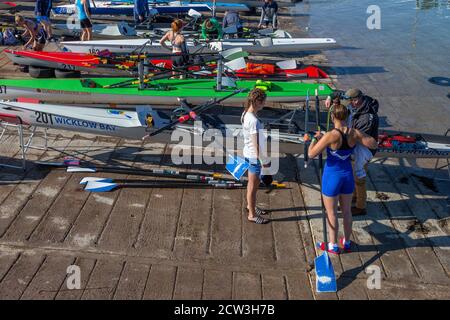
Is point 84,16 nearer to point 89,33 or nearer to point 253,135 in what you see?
point 89,33

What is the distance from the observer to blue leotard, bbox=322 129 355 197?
204 inches

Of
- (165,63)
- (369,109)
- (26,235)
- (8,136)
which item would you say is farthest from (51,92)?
(369,109)

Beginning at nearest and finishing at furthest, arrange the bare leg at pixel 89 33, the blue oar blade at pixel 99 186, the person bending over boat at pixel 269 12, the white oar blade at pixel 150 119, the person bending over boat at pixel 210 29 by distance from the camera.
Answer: the blue oar blade at pixel 99 186, the white oar blade at pixel 150 119, the person bending over boat at pixel 210 29, the bare leg at pixel 89 33, the person bending over boat at pixel 269 12

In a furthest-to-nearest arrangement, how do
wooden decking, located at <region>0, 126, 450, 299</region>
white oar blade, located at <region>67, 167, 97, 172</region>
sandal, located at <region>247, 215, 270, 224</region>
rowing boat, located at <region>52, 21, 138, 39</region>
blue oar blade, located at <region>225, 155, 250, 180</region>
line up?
rowing boat, located at <region>52, 21, 138, 39</region>
white oar blade, located at <region>67, 167, 97, 172</region>
blue oar blade, located at <region>225, 155, 250, 180</region>
sandal, located at <region>247, 215, 270, 224</region>
wooden decking, located at <region>0, 126, 450, 299</region>

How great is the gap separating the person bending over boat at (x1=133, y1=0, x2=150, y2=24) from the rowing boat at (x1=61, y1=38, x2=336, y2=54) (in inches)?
126

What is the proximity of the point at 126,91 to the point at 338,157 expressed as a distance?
532 centimetres

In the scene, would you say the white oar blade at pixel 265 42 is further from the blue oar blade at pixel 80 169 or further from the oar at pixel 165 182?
the blue oar blade at pixel 80 169

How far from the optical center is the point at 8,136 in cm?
824

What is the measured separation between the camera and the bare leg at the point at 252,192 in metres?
5.92

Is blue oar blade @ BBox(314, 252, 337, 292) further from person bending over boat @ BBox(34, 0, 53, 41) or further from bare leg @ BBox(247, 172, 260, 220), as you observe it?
person bending over boat @ BBox(34, 0, 53, 41)

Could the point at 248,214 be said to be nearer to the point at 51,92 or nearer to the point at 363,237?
the point at 363,237

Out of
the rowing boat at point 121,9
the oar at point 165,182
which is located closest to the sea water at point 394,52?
the oar at point 165,182

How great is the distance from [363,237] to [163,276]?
2606 mm

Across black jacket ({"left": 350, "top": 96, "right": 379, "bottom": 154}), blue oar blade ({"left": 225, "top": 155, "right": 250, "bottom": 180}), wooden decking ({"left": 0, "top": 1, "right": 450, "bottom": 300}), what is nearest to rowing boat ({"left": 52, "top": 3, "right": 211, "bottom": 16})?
wooden decking ({"left": 0, "top": 1, "right": 450, "bottom": 300})
